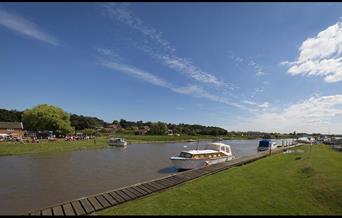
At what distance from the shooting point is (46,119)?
80812mm

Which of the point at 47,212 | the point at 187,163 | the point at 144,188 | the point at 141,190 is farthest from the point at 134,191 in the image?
the point at 187,163

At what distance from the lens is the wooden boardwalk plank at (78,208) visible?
12882 millimetres

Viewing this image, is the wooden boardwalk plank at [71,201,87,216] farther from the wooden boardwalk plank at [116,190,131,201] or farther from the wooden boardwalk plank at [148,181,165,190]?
the wooden boardwalk plank at [148,181,165,190]

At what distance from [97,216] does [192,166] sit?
19804mm

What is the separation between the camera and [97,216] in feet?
39.2

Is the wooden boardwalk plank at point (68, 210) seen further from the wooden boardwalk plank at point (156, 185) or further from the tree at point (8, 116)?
the tree at point (8, 116)

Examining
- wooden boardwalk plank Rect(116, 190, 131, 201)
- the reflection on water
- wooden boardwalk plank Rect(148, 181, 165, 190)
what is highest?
wooden boardwalk plank Rect(148, 181, 165, 190)

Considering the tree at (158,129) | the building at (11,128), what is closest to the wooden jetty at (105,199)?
the building at (11,128)

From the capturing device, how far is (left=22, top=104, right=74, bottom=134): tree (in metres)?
81.2

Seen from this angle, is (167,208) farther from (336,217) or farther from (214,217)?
(336,217)

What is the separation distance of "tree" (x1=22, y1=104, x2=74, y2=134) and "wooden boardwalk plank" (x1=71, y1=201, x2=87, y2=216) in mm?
73335

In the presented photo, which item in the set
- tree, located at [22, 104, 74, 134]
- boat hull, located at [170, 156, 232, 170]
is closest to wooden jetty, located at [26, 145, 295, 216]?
boat hull, located at [170, 156, 232, 170]

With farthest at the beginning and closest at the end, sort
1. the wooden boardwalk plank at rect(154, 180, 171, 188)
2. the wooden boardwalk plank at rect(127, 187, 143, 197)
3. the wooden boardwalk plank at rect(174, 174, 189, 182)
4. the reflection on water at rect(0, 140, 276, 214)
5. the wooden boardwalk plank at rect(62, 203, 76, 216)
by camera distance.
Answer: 1. the wooden boardwalk plank at rect(174, 174, 189, 182)
2. the wooden boardwalk plank at rect(154, 180, 171, 188)
3. the reflection on water at rect(0, 140, 276, 214)
4. the wooden boardwalk plank at rect(127, 187, 143, 197)
5. the wooden boardwalk plank at rect(62, 203, 76, 216)

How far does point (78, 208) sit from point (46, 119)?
75020 mm
